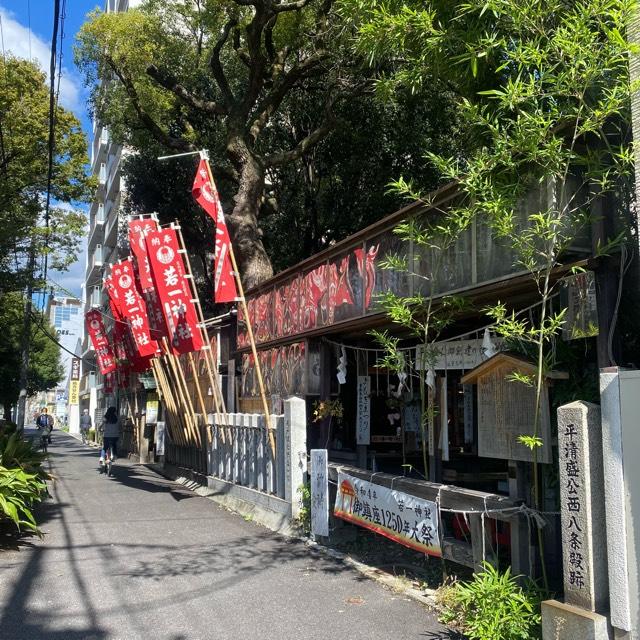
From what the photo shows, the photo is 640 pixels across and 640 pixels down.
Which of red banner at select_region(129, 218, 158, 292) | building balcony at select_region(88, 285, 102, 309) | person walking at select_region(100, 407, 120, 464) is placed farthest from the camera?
building balcony at select_region(88, 285, 102, 309)

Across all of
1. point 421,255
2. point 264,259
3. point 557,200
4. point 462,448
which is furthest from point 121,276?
point 557,200

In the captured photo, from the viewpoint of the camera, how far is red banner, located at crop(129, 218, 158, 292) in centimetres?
1427

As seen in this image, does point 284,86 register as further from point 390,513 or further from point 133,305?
point 390,513

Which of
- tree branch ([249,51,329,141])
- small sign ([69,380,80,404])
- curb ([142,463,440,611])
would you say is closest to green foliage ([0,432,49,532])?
curb ([142,463,440,611])

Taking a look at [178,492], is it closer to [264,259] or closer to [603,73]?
[264,259]

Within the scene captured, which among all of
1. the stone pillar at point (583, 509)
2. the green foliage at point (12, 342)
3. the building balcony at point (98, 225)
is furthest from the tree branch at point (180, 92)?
the building balcony at point (98, 225)

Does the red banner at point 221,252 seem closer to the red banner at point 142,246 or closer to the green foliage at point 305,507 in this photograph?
the red banner at point 142,246

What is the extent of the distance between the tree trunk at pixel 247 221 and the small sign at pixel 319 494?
746 centimetres

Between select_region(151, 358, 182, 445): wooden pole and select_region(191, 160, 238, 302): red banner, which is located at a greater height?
select_region(191, 160, 238, 302): red banner

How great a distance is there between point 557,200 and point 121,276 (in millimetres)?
13546

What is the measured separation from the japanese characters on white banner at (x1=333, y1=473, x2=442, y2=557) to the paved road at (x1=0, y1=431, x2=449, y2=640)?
58cm

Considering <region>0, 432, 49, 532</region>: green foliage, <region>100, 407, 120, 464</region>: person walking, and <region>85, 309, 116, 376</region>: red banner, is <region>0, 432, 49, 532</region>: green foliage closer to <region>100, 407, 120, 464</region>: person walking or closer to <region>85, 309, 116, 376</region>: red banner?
<region>100, 407, 120, 464</region>: person walking

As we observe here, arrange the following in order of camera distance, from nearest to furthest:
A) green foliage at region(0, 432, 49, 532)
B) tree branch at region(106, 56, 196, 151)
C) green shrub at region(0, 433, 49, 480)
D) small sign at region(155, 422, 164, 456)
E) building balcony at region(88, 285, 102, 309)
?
green foliage at region(0, 432, 49, 532) < green shrub at region(0, 433, 49, 480) < tree branch at region(106, 56, 196, 151) < small sign at region(155, 422, 164, 456) < building balcony at region(88, 285, 102, 309)

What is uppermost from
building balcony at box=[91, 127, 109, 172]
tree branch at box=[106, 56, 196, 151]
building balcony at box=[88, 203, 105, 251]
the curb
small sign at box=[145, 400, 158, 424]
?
building balcony at box=[91, 127, 109, 172]
